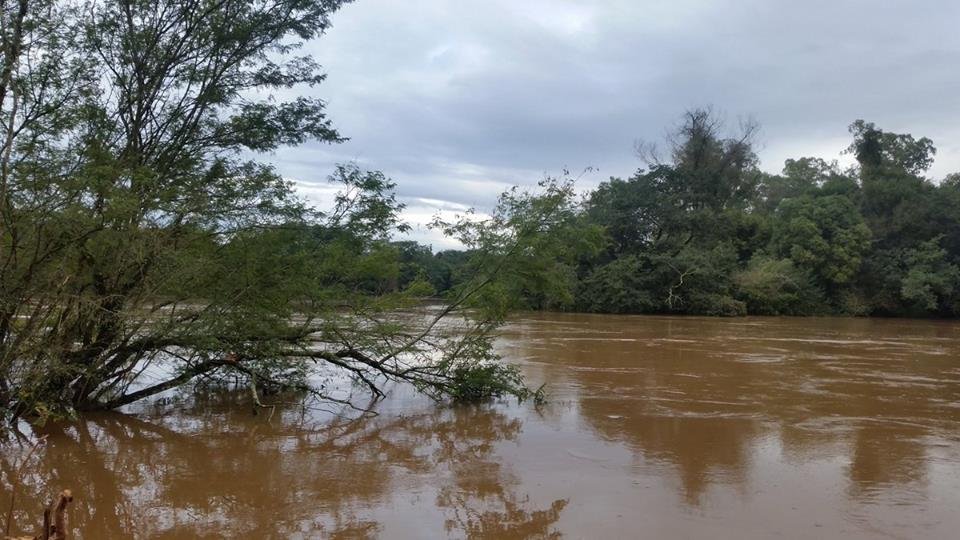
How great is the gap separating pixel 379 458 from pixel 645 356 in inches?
381

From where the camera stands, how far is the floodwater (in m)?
5.29

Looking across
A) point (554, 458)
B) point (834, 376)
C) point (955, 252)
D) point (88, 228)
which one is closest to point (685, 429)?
point (554, 458)

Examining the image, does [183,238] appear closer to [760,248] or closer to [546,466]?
[546,466]

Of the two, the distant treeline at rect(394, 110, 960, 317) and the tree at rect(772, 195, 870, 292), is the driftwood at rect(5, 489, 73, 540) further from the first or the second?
the tree at rect(772, 195, 870, 292)

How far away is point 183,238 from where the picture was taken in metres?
8.23

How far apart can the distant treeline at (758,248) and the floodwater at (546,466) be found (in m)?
20.8

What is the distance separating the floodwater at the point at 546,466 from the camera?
→ 5289 mm

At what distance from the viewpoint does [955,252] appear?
1453 inches

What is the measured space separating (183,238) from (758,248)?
36225 mm

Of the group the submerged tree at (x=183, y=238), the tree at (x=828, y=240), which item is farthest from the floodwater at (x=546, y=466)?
the tree at (x=828, y=240)

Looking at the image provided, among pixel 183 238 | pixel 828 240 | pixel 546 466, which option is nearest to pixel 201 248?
pixel 183 238

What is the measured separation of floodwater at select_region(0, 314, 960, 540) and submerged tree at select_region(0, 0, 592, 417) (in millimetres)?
705

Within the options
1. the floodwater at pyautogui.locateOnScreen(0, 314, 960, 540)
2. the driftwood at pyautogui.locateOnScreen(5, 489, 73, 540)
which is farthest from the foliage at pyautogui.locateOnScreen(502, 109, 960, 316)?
the driftwood at pyautogui.locateOnScreen(5, 489, 73, 540)

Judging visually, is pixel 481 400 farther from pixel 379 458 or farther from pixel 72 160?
pixel 72 160
